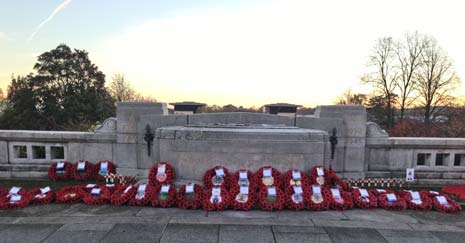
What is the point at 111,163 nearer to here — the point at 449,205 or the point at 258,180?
the point at 258,180

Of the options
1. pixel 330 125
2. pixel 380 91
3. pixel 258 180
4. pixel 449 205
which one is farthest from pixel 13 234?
pixel 380 91

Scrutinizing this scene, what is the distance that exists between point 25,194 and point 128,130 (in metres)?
2.77

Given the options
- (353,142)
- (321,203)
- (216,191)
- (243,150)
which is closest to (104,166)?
(216,191)

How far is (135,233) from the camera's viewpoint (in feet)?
13.7

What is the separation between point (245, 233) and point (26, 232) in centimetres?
355

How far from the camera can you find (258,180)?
592 centimetres

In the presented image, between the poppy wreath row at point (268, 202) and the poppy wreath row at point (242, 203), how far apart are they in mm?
132

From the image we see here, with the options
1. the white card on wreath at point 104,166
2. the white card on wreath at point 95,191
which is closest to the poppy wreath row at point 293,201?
the white card on wreath at point 95,191

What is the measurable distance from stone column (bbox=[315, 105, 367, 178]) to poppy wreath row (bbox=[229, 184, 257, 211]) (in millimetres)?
3222

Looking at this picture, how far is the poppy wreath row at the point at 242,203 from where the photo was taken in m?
5.31

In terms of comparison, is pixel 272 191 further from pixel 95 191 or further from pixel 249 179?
pixel 95 191

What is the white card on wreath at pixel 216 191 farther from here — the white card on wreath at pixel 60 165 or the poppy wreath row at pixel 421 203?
the white card on wreath at pixel 60 165

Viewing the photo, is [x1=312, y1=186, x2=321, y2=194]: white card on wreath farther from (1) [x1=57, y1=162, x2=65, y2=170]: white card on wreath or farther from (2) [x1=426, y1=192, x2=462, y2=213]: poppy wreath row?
(1) [x1=57, y1=162, x2=65, y2=170]: white card on wreath

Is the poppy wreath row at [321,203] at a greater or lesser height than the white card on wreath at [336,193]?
lesser
